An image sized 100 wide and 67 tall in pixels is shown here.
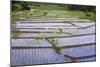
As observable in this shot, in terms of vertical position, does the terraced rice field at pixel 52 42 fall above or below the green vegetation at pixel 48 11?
below

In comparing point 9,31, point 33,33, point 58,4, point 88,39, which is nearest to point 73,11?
point 58,4

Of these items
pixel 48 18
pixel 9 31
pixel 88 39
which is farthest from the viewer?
pixel 88 39

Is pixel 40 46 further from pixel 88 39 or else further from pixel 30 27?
pixel 88 39

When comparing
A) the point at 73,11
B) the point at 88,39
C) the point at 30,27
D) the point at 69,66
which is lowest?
the point at 69,66

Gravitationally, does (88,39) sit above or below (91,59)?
above

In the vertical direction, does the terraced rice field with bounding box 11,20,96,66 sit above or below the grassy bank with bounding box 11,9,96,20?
below

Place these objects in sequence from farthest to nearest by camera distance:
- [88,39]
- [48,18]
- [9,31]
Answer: [88,39]
[48,18]
[9,31]
